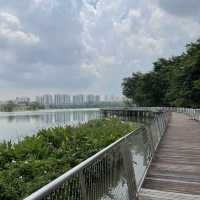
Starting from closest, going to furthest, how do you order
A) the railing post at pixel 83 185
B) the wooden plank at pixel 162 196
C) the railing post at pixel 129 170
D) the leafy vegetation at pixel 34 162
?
1. the railing post at pixel 83 185
2. the railing post at pixel 129 170
3. the wooden plank at pixel 162 196
4. the leafy vegetation at pixel 34 162

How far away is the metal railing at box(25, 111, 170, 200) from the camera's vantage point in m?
1.92

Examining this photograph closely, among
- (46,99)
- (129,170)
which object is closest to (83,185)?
(129,170)

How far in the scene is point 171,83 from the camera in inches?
1423

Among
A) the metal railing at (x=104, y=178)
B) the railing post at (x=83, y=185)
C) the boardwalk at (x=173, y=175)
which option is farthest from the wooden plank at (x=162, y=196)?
the railing post at (x=83, y=185)

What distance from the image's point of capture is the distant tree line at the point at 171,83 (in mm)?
27859

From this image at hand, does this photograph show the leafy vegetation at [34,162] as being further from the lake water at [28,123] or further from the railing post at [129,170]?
the lake water at [28,123]

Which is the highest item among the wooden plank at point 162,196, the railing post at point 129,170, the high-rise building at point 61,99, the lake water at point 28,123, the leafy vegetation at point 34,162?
the high-rise building at point 61,99

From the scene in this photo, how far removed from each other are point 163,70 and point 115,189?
1910 inches

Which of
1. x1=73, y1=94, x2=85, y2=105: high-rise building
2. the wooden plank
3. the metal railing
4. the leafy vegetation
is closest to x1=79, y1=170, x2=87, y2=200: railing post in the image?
the metal railing

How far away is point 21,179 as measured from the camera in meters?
4.94

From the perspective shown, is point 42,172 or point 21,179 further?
point 42,172

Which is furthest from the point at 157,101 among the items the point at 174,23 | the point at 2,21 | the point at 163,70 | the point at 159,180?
the point at 159,180

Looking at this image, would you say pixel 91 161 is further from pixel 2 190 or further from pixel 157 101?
pixel 157 101

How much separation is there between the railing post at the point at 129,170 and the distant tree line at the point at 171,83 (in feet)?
73.0
